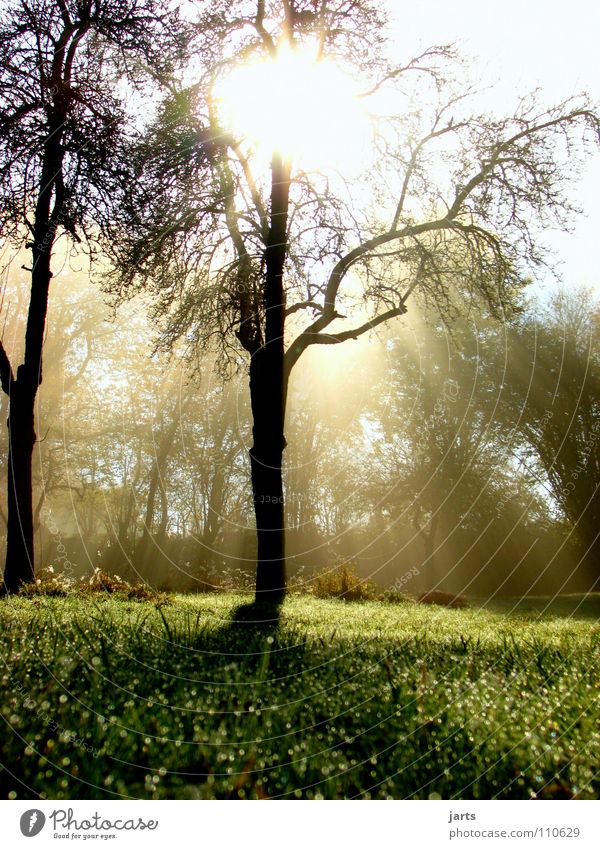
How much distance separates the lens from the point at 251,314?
15789 millimetres

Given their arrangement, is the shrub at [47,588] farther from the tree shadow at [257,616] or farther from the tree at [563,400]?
the tree at [563,400]

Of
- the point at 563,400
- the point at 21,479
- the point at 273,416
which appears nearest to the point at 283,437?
the point at 273,416

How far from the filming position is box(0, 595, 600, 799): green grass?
12.7 ft

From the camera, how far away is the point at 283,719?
190 inches

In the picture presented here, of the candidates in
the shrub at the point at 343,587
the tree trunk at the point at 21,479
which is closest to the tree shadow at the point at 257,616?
the tree trunk at the point at 21,479

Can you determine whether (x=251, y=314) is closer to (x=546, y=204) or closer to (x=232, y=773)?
(x=546, y=204)

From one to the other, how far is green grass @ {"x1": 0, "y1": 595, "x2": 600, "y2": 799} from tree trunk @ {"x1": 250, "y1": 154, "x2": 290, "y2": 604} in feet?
23.0

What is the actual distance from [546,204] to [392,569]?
31.1 meters

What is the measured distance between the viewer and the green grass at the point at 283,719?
3881 mm

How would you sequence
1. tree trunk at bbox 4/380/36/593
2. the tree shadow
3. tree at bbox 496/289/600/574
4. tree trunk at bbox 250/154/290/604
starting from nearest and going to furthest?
1. the tree shadow
2. tree trunk at bbox 4/380/36/593
3. tree trunk at bbox 250/154/290/604
4. tree at bbox 496/289/600/574

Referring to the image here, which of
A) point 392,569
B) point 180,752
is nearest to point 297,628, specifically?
point 180,752

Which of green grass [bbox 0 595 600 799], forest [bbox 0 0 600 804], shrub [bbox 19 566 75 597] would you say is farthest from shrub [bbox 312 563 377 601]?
green grass [bbox 0 595 600 799]

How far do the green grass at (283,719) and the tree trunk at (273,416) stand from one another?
7.00 metres

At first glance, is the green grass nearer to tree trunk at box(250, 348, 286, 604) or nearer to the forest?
the forest
